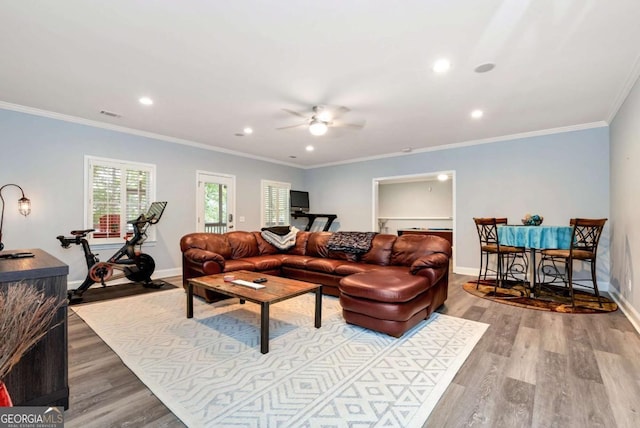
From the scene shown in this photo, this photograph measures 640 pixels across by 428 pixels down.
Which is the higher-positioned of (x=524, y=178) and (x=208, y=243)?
(x=524, y=178)

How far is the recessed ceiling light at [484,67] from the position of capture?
2.85m

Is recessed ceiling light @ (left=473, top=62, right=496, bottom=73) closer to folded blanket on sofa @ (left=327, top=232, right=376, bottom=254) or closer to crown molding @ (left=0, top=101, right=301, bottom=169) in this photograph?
folded blanket on sofa @ (left=327, top=232, right=376, bottom=254)

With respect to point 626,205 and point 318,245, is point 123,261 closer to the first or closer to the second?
point 318,245

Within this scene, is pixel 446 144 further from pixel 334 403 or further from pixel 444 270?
pixel 334 403

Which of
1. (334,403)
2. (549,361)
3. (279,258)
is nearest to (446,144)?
(279,258)

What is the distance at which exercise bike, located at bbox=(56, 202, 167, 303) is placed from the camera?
4188mm

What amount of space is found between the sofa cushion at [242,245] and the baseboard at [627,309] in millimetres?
4973

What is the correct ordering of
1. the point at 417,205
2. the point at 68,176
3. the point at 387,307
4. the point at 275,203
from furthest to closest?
the point at 417,205, the point at 275,203, the point at 68,176, the point at 387,307

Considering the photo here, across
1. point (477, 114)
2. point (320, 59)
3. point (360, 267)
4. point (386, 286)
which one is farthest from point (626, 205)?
point (320, 59)

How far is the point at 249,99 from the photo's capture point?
12.4 ft

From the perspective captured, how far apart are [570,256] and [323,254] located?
11.3ft

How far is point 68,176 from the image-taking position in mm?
4527

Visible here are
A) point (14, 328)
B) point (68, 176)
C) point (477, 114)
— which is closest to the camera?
point (14, 328)

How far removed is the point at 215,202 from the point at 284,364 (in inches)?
185
